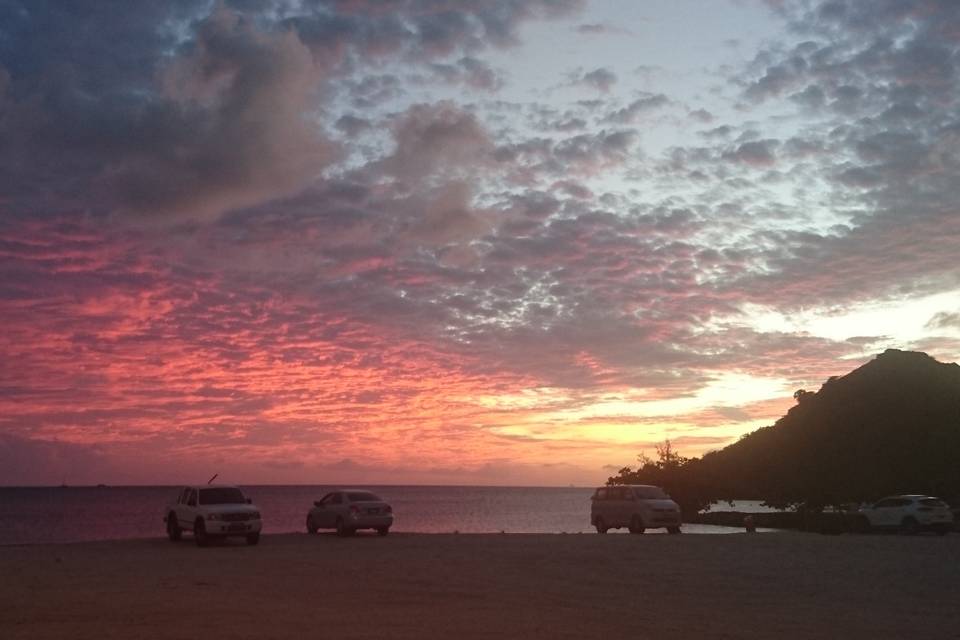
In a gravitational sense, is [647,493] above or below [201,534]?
above

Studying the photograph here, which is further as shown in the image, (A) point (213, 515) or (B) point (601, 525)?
(B) point (601, 525)

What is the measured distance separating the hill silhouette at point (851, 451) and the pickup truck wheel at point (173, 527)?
119ft

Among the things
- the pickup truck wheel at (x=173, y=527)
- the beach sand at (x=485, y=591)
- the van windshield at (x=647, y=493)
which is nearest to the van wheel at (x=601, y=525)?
the van windshield at (x=647, y=493)

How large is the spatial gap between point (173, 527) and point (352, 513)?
648 centimetres

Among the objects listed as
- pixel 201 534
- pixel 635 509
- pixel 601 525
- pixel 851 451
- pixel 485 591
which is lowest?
pixel 485 591

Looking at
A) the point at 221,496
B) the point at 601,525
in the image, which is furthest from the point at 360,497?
the point at 601,525

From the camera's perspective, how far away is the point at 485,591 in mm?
17891

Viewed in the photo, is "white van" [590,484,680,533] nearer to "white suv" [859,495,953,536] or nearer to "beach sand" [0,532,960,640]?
"beach sand" [0,532,960,640]

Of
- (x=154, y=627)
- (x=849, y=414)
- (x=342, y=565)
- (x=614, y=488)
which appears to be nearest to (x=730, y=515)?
(x=849, y=414)

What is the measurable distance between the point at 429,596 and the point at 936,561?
15.2 metres

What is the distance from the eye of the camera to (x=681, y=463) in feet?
217

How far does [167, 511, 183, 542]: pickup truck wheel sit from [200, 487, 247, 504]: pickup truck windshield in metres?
1.52

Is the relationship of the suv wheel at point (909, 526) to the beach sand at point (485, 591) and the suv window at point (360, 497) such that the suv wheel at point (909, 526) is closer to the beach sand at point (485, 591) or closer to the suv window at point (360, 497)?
the beach sand at point (485, 591)

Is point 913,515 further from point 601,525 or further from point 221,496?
point 221,496
